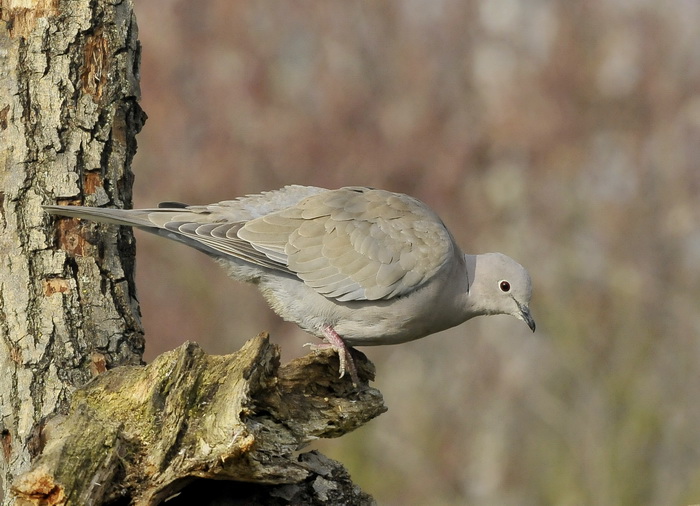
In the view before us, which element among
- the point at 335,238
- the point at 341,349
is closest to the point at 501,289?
the point at 335,238

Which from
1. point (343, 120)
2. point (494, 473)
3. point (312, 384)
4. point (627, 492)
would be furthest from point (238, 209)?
point (494, 473)

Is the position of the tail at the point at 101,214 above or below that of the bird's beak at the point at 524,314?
above

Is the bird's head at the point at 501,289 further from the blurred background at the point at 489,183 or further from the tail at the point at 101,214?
the blurred background at the point at 489,183

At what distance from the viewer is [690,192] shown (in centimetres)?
1011

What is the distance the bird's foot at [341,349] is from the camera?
176 inches

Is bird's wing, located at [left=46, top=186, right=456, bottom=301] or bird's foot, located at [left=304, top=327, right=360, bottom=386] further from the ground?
bird's wing, located at [left=46, top=186, right=456, bottom=301]

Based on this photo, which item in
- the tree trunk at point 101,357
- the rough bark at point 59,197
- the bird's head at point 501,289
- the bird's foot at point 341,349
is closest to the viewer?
the tree trunk at point 101,357

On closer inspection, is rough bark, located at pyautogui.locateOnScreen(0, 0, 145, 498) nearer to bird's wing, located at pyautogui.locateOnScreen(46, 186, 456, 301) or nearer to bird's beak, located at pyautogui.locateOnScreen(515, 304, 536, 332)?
bird's wing, located at pyautogui.locateOnScreen(46, 186, 456, 301)

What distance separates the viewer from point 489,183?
35.9 ft

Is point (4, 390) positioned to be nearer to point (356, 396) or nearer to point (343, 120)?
point (356, 396)

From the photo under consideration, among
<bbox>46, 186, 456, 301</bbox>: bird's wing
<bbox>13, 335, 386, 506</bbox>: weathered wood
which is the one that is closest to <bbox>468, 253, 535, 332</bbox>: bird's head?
<bbox>46, 186, 456, 301</bbox>: bird's wing

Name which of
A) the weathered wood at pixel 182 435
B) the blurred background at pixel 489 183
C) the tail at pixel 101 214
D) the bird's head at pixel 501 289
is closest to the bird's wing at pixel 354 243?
the bird's head at pixel 501 289

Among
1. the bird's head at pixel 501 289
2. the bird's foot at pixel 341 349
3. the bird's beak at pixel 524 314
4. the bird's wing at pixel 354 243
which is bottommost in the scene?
the bird's foot at pixel 341 349

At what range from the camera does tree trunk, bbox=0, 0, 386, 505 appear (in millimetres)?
3383
